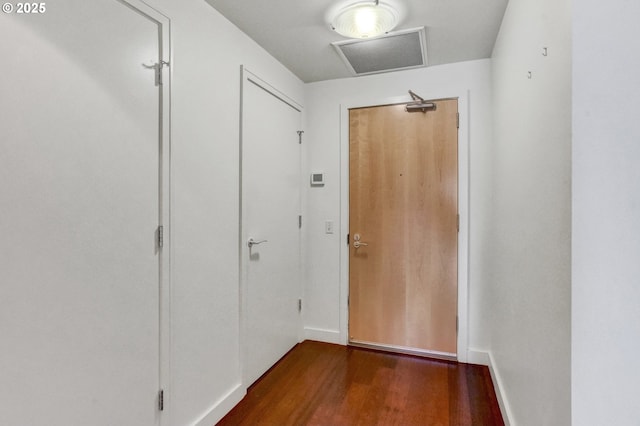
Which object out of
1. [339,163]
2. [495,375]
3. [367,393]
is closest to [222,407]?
[367,393]

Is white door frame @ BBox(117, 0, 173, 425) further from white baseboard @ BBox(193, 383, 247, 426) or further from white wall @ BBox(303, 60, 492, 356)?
white wall @ BBox(303, 60, 492, 356)

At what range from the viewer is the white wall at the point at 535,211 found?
3.24 feet

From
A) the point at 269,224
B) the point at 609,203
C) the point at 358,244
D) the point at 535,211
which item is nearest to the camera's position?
the point at 609,203

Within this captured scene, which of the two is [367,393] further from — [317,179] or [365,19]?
[365,19]

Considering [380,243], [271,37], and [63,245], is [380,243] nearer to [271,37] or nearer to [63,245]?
[271,37]

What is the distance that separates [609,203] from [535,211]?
1.43 ft

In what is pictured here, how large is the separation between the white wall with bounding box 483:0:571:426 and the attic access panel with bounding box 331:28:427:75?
1.75ft

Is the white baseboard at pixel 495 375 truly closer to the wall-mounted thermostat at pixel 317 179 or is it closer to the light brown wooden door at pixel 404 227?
the light brown wooden door at pixel 404 227

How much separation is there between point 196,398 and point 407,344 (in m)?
1.76

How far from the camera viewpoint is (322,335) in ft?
9.93

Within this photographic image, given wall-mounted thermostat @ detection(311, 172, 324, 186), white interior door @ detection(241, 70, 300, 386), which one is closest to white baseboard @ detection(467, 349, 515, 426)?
white interior door @ detection(241, 70, 300, 386)

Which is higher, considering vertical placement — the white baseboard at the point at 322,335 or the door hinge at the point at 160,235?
the door hinge at the point at 160,235

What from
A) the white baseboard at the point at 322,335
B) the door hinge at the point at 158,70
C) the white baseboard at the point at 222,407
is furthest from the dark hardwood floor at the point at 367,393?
the door hinge at the point at 158,70

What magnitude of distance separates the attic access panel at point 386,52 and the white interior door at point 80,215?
136cm
